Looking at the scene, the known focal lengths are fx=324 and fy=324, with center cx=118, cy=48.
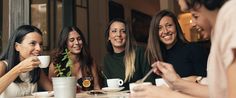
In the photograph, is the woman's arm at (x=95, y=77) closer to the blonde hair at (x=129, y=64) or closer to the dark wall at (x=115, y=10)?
the blonde hair at (x=129, y=64)

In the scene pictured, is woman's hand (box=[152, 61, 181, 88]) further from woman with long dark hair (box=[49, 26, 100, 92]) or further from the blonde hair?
woman with long dark hair (box=[49, 26, 100, 92])

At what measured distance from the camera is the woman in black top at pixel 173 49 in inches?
93.1

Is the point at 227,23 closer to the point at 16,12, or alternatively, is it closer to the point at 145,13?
the point at 16,12

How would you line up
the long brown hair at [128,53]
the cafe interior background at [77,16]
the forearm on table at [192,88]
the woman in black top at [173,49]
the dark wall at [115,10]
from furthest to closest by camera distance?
the dark wall at [115,10] < the cafe interior background at [77,16] < the long brown hair at [128,53] < the woman in black top at [173,49] < the forearm on table at [192,88]

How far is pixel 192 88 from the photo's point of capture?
1.26m

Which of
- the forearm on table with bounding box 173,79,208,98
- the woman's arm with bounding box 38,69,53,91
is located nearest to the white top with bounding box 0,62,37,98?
the woman's arm with bounding box 38,69,53,91

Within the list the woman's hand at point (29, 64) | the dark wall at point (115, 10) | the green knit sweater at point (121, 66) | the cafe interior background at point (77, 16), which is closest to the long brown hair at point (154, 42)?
the green knit sweater at point (121, 66)

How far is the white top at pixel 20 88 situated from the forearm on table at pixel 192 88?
1024 mm

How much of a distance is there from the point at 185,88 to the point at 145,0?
5.78 m

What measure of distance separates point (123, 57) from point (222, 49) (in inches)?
80.3

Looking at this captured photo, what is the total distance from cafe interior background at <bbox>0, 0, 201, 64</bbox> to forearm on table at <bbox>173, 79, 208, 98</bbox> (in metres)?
1.50

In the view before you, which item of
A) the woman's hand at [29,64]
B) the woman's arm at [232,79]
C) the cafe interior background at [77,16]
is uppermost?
→ the cafe interior background at [77,16]

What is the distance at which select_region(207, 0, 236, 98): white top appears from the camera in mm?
599

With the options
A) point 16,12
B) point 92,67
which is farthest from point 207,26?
point 16,12
